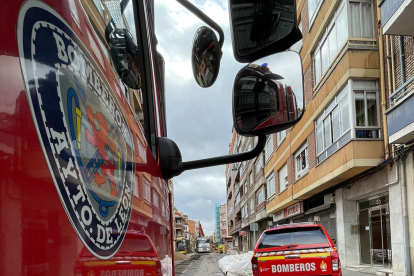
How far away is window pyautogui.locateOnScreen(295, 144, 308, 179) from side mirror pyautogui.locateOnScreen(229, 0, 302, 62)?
20.1 m

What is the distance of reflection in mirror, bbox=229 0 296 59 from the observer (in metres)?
1.63

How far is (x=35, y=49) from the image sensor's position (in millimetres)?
914

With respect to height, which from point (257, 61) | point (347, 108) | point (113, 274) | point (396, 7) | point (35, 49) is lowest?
point (113, 274)

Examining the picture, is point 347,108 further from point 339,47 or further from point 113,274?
point 113,274

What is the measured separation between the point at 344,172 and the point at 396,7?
5.74 metres

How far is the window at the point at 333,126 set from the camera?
49.0 feet

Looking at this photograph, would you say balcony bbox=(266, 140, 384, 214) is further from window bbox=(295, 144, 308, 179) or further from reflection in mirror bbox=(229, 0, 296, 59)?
reflection in mirror bbox=(229, 0, 296, 59)

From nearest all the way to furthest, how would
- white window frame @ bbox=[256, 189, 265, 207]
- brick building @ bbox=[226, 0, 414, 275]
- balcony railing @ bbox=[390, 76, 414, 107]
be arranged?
balcony railing @ bbox=[390, 76, 414, 107] → brick building @ bbox=[226, 0, 414, 275] → white window frame @ bbox=[256, 189, 265, 207]

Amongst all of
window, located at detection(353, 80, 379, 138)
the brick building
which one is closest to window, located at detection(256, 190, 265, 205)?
the brick building

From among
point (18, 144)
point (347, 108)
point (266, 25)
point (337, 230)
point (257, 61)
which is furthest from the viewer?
point (337, 230)

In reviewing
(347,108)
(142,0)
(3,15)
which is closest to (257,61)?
(142,0)

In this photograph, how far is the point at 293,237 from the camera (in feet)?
26.9

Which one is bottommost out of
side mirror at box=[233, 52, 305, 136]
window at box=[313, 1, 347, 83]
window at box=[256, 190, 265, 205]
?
window at box=[256, 190, 265, 205]

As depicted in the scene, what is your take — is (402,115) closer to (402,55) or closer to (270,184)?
(402,55)
